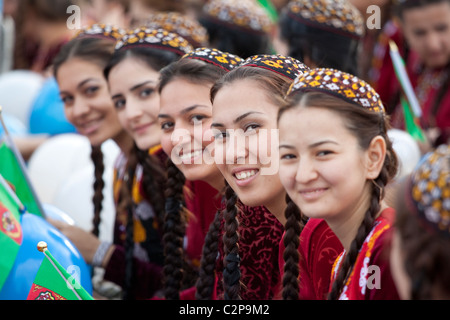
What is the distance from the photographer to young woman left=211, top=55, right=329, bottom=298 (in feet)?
6.94

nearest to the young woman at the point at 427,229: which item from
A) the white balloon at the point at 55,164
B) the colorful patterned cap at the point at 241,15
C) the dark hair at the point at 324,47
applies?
the dark hair at the point at 324,47

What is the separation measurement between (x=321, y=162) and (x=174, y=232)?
994mm

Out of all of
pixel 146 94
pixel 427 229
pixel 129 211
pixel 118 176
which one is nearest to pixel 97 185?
pixel 118 176

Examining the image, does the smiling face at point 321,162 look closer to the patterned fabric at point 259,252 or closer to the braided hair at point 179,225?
the patterned fabric at point 259,252

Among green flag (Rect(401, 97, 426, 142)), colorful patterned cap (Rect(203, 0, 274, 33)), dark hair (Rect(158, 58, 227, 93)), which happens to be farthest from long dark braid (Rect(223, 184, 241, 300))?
colorful patterned cap (Rect(203, 0, 274, 33))

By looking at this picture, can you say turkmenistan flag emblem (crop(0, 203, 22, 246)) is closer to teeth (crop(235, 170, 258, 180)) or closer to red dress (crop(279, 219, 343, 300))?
teeth (crop(235, 170, 258, 180))

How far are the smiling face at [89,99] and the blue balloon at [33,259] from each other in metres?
0.86

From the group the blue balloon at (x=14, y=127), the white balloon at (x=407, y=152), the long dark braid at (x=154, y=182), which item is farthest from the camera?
the blue balloon at (x=14, y=127)

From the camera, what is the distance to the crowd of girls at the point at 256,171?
1.79 meters

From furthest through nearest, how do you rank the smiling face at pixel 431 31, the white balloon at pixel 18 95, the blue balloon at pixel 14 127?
the white balloon at pixel 18 95
the blue balloon at pixel 14 127
the smiling face at pixel 431 31

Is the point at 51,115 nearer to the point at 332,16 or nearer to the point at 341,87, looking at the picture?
the point at 332,16

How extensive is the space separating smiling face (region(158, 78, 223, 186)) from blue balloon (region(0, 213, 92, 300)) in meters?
0.46

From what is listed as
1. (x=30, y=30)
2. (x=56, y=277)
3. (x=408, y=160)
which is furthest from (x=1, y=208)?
(x=30, y=30)
